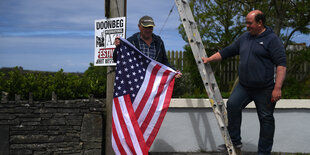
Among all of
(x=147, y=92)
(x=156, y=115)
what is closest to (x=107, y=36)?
(x=147, y=92)

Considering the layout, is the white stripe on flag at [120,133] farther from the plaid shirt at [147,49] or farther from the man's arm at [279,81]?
the man's arm at [279,81]

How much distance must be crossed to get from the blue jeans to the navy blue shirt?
144 mm

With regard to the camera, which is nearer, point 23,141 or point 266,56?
point 266,56

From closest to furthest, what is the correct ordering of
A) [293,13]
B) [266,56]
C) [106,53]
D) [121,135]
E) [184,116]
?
1. [266,56]
2. [121,135]
3. [106,53]
4. [184,116]
5. [293,13]

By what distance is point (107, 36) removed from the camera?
185 inches

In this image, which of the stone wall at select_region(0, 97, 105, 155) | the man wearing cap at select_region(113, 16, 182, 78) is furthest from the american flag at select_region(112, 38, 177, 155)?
the stone wall at select_region(0, 97, 105, 155)

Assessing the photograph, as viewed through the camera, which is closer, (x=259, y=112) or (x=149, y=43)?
(x=259, y=112)

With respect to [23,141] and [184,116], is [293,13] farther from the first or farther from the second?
[23,141]

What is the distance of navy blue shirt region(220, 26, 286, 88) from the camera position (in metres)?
3.83

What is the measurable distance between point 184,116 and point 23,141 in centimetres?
263

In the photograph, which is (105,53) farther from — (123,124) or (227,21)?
(227,21)

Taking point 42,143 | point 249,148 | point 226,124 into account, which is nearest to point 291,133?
point 249,148

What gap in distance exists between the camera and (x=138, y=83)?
4.28 m

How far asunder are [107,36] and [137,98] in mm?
1118
